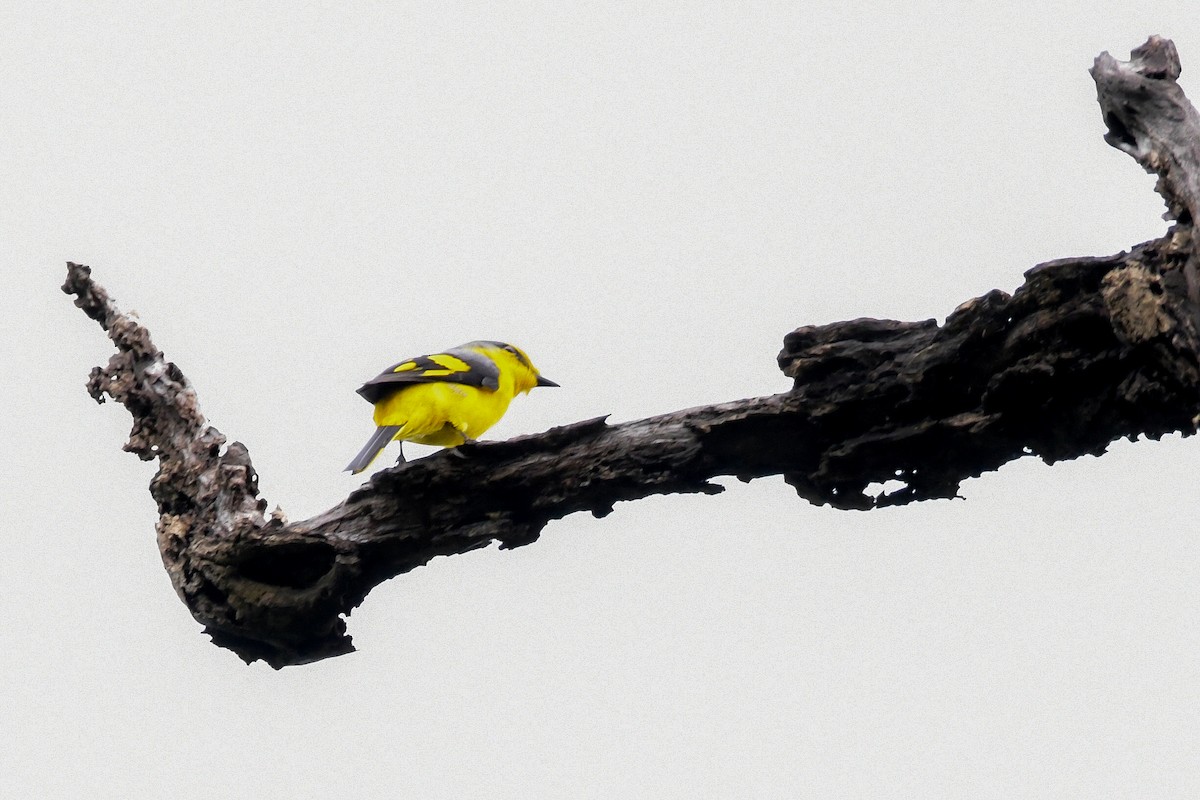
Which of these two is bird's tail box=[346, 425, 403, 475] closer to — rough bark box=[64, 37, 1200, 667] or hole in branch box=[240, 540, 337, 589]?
rough bark box=[64, 37, 1200, 667]

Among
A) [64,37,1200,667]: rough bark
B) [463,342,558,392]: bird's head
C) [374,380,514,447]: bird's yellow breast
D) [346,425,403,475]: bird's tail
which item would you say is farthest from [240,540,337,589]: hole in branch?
[463,342,558,392]: bird's head

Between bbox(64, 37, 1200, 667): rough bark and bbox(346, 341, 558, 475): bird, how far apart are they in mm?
550

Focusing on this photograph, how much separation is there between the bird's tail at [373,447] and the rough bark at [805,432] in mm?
118

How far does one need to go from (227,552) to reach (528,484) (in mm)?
1643

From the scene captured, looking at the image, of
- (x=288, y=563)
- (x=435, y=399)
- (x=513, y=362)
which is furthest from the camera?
(x=513, y=362)

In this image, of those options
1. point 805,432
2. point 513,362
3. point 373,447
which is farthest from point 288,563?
point 805,432

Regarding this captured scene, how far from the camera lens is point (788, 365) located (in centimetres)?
544

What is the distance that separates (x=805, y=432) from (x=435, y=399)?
2.17 meters

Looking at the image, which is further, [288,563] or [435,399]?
[435,399]

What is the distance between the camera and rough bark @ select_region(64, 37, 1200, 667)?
475 cm

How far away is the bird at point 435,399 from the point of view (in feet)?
21.5

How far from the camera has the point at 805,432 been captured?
5.43 metres

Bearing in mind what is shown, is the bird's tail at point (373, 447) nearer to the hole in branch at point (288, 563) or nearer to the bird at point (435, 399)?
the bird at point (435, 399)

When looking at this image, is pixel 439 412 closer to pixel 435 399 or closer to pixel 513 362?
pixel 435 399
